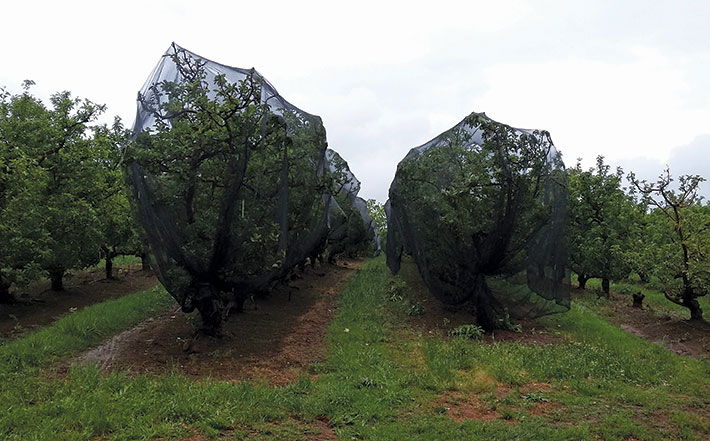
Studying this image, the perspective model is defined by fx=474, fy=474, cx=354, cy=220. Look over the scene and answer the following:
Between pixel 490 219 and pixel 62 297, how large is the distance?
503 inches

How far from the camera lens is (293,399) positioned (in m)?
6.10

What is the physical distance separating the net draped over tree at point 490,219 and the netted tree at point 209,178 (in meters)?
4.02

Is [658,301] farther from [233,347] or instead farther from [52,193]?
[52,193]

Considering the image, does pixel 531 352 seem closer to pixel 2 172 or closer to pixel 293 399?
pixel 293 399

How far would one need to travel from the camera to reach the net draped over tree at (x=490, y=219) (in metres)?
10.7

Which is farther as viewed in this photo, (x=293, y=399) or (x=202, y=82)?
(x=202, y=82)

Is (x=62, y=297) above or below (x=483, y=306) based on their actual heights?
below

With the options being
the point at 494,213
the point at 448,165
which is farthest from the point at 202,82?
the point at 494,213

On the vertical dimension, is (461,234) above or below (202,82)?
below

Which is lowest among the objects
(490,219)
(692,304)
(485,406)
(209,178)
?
(485,406)

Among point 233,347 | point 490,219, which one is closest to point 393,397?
A: point 233,347

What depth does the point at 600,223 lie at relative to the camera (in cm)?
1889

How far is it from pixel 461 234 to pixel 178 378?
689cm

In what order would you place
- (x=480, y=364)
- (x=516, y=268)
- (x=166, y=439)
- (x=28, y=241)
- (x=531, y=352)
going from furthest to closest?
1. (x=516, y=268)
2. (x=28, y=241)
3. (x=531, y=352)
4. (x=480, y=364)
5. (x=166, y=439)
